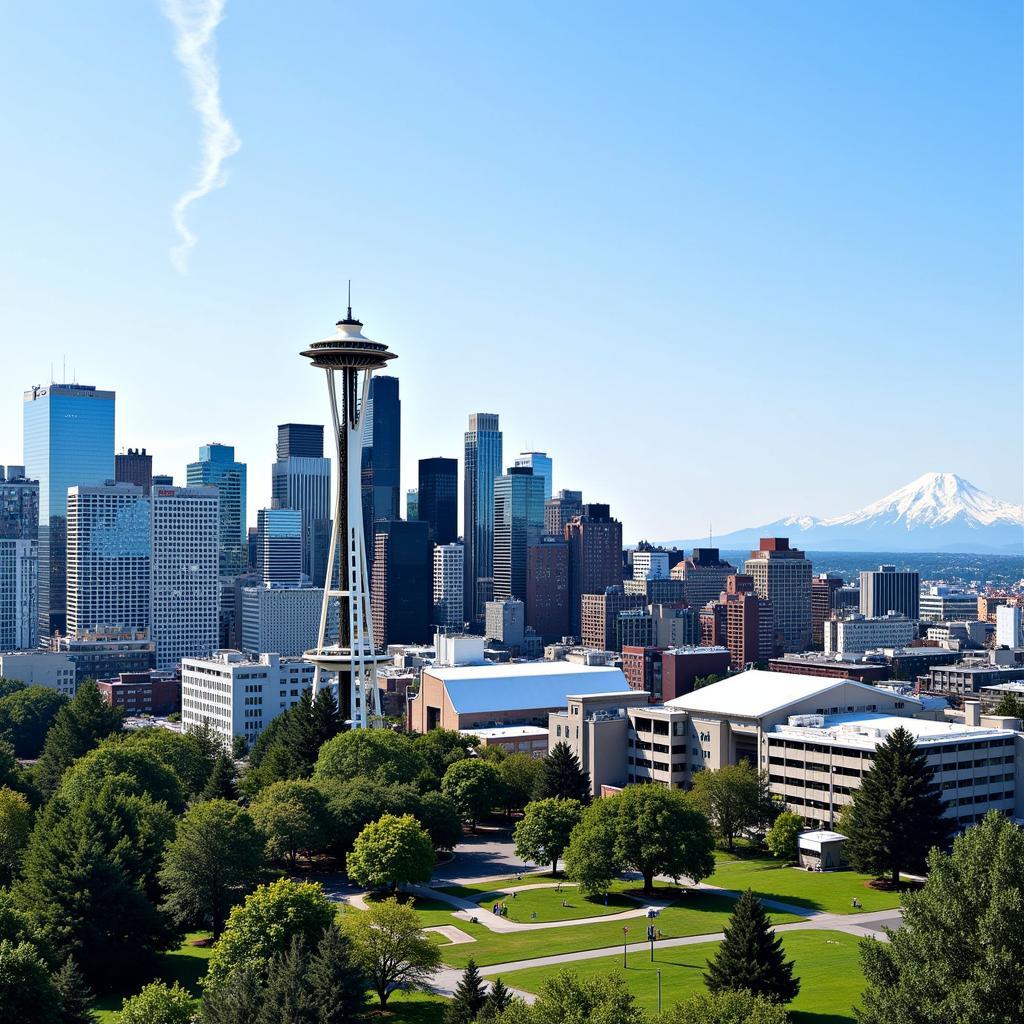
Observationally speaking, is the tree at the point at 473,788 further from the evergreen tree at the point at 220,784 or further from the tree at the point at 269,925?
the tree at the point at 269,925

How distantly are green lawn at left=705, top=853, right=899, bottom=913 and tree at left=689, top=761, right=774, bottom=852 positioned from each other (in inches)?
149

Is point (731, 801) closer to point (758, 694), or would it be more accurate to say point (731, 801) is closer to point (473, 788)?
point (758, 694)

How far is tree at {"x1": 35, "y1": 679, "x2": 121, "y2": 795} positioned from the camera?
13900 cm

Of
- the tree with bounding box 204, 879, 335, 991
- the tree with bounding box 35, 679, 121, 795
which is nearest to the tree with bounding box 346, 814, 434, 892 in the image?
the tree with bounding box 204, 879, 335, 991

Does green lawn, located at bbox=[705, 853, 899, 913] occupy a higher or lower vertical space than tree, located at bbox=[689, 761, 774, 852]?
lower

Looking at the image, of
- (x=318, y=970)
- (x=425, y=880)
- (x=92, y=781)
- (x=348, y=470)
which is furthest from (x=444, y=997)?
(x=348, y=470)

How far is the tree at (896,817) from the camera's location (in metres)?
98.8

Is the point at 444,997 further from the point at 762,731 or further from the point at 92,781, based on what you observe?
the point at 762,731

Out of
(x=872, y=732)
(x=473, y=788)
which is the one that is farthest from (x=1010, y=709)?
(x=473, y=788)

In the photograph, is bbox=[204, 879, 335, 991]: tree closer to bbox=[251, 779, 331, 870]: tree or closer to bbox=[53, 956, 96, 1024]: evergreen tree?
bbox=[53, 956, 96, 1024]: evergreen tree

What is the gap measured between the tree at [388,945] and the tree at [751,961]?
53.1 feet

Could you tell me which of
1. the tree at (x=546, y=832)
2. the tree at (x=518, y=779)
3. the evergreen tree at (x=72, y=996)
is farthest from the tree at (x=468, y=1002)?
the tree at (x=518, y=779)

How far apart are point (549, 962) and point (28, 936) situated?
99.6ft

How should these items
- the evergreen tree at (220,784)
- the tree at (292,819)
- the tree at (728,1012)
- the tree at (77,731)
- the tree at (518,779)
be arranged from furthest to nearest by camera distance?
1. the tree at (77,731)
2. the tree at (518,779)
3. the evergreen tree at (220,784)
4. the tree at (292,819)
5. the tree at (728,1012)
